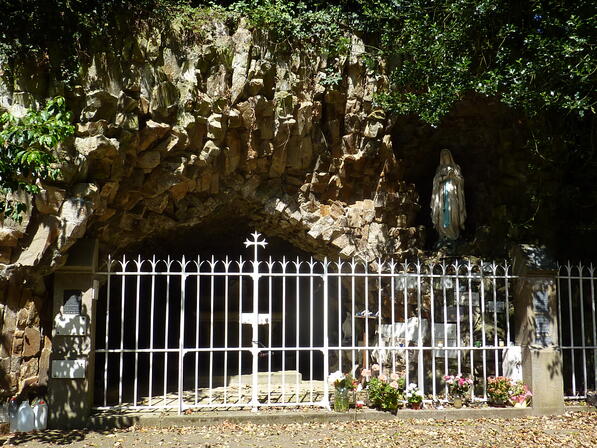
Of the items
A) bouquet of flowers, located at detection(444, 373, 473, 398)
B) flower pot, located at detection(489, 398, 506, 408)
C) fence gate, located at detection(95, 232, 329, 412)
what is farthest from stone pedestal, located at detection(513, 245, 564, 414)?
fence gate, located at detection(95, 232, 329, 412)

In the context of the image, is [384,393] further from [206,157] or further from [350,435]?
[206,157]

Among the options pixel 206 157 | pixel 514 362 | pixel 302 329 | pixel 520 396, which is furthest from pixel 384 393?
pixel 302 329

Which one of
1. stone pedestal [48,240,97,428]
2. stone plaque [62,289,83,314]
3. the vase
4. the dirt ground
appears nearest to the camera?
the dirt ground

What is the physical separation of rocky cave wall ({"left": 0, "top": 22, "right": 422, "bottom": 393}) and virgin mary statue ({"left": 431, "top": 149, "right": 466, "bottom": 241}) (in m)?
0.51

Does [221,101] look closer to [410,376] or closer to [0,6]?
[0,6]

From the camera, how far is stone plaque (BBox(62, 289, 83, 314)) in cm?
678

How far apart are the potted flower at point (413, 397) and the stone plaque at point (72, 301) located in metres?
4.40

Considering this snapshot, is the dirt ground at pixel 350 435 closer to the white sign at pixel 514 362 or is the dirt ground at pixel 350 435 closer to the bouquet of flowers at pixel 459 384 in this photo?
the bouquet of flowers at pixel 459 384

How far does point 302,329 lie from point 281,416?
6.04 m

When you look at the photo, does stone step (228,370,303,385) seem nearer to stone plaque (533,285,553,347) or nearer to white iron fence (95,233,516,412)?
white iron fence (95,233,516,412)

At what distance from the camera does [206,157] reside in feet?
26.1

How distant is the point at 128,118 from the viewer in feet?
23.7

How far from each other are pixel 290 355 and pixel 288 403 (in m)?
4.73

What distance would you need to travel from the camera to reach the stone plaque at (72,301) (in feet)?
22.2
